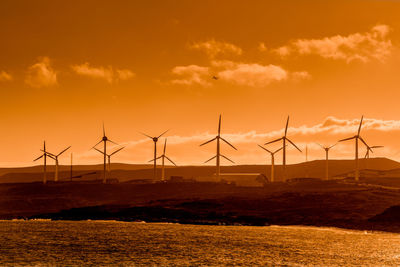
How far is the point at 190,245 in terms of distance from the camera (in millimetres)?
83250

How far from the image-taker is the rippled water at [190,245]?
70.1 metres

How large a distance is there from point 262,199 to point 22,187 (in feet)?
271

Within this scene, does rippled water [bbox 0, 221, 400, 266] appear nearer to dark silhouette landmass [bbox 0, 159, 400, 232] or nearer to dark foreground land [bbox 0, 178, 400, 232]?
dark silhouette landmass [bbox 0, 159, 400, 232]

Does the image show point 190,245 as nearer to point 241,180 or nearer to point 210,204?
point 210,204

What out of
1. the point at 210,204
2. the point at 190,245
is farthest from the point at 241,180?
the point at 190,245

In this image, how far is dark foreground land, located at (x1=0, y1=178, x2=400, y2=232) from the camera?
114 meters

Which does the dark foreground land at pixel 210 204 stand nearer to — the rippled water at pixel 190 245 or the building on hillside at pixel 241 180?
the rippled water at pixel 190 245

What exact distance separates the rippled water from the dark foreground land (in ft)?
29.1

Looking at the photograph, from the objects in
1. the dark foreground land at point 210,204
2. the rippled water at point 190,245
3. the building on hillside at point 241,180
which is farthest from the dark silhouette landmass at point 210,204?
the building on hillside at point 241,180

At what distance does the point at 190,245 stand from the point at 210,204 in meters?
47.9

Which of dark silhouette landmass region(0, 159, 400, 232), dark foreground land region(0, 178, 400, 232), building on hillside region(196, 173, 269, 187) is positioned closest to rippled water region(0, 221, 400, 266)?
dark silhouette landmass region(0, 159, 400, 232)

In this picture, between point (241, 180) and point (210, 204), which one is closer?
point (210, 204)

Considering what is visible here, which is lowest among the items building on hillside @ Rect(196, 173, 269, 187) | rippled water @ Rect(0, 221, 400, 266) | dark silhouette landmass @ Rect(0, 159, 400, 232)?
rippled water @ Rect(0, 221, 400, 266)

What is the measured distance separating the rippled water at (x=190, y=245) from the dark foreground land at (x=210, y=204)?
29.1 ft
